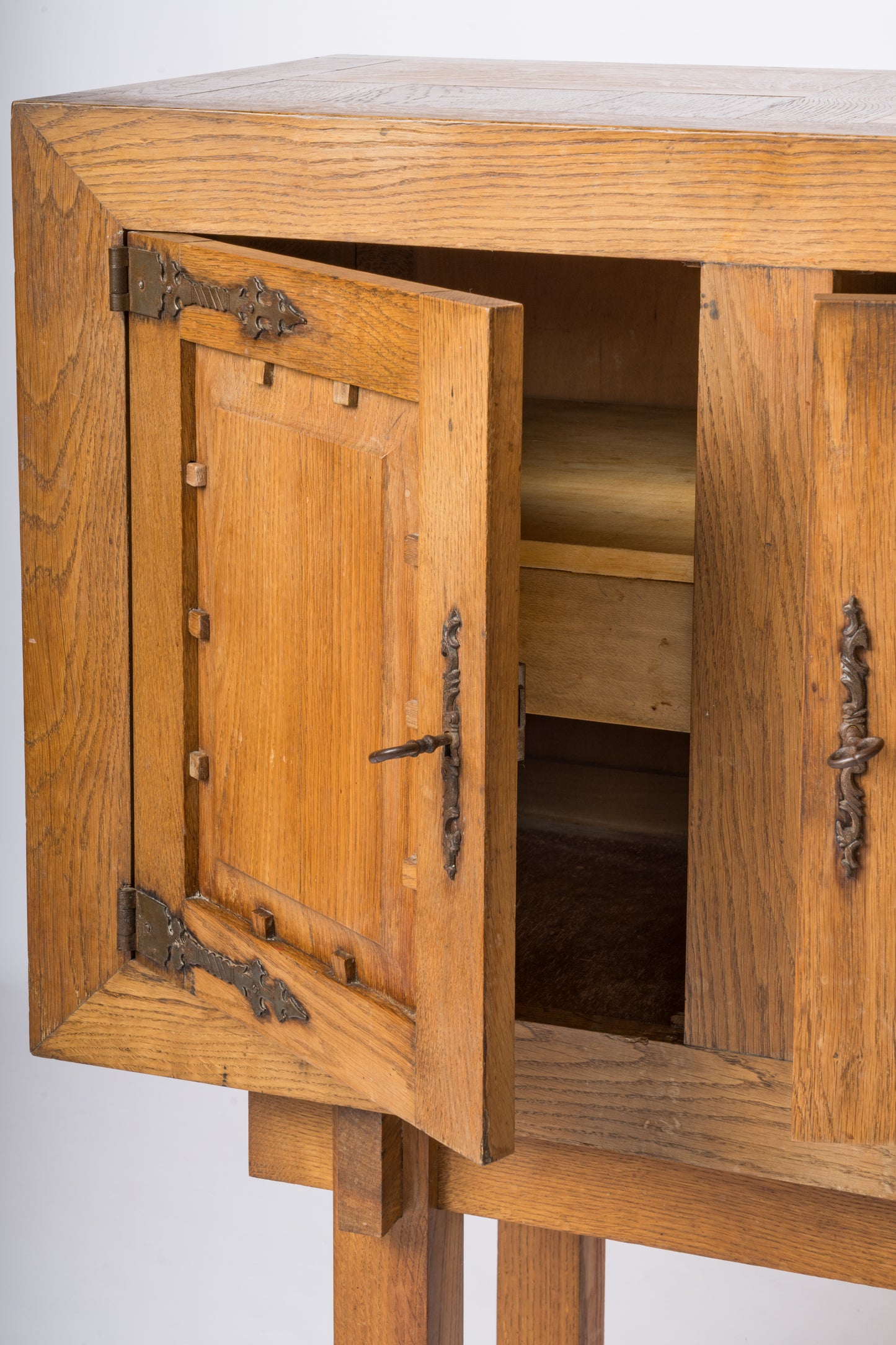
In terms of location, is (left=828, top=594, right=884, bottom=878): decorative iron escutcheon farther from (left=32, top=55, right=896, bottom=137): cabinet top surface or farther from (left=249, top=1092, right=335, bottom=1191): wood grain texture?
(left=249, top=1092, right=335, bottom=1191): wood grain texture

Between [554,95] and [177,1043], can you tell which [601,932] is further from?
[554,95]

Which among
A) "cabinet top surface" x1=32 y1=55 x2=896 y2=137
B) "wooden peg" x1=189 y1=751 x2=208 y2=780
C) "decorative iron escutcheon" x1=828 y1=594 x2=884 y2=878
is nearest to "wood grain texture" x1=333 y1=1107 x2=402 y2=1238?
"wooden peg" x1=189 y1=751 x2=208 y2=780

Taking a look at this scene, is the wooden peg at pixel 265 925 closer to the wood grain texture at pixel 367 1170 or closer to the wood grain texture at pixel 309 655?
the wood grain texture at pixel 309 655

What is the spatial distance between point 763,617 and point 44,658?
21.9 inches

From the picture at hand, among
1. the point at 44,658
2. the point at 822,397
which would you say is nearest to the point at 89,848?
the point at 44,658

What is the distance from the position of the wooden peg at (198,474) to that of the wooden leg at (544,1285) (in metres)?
0.85

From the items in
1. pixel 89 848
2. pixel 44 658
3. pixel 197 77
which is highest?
pixel 197 77

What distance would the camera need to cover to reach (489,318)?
1023 mm

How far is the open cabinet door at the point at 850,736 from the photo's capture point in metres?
1.03

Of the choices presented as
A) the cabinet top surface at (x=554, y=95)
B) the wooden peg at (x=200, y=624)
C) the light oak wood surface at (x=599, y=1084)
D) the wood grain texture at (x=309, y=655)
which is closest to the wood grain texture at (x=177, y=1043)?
the light oak wood surface at (x=599, y=1084)

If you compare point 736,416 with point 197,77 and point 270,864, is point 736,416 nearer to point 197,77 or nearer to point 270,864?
point 270,864

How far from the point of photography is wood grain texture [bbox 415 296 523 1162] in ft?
3.44

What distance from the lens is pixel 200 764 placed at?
142 cm

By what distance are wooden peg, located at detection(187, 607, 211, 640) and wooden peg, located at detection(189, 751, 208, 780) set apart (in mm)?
86
